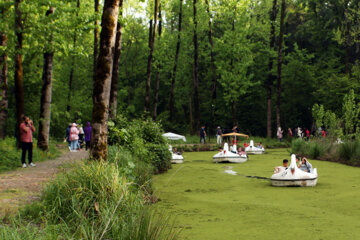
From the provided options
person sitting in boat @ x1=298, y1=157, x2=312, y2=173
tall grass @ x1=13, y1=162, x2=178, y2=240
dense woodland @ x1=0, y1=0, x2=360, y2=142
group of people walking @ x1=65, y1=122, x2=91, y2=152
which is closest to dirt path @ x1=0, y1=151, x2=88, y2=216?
tall grass @ x1=13, y1=162, x2=178, y2=240

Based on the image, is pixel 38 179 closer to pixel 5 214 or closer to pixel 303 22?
pixel 5 214

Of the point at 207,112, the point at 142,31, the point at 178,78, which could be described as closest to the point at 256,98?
the point at 207,112

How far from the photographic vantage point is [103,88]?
1049 centimetres

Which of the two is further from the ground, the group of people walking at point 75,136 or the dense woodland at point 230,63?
the dense woodland at point 230,63

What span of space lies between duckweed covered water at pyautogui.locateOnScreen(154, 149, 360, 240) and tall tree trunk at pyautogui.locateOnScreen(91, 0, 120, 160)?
7.02 ft

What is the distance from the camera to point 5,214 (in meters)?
7.28

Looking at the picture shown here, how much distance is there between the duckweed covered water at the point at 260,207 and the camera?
866 cm

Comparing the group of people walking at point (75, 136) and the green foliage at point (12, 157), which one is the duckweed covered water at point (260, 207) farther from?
the group of people walking at point (75, 136)

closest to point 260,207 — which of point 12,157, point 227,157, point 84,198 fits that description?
point 84,198

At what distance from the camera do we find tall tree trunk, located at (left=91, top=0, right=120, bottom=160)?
34.2ft

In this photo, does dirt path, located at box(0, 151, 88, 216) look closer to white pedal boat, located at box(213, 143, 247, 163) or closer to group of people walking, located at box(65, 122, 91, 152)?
group of people walking, located at box(65, 122, 91, 152)

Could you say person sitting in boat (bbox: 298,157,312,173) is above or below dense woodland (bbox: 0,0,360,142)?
below

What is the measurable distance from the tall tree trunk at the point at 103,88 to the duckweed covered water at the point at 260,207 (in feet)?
7.02


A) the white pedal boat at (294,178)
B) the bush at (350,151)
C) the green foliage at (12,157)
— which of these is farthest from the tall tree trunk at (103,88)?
the bush at (350,151)
